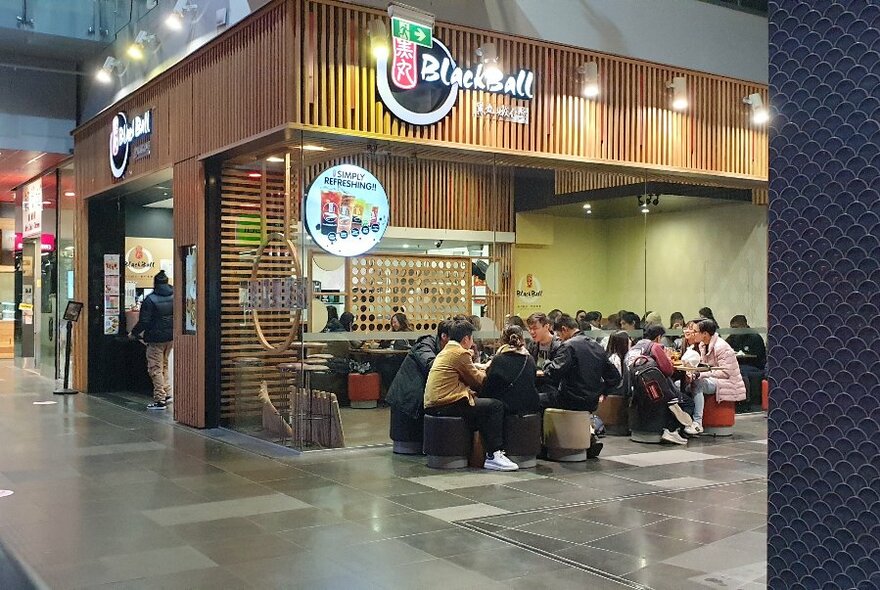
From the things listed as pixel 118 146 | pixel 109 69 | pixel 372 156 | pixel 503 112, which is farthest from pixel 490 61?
pixel 109 69

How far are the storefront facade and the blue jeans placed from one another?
2.24 m

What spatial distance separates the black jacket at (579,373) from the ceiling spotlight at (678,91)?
430 cm

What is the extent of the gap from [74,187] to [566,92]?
30.3ft

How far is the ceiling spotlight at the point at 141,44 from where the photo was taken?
1173 centimetres

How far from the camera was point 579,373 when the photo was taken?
330 inches

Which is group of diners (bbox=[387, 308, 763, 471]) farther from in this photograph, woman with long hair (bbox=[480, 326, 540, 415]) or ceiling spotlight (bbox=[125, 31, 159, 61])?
ceiling spotlight (bbox=[125, 31, 159, 61])

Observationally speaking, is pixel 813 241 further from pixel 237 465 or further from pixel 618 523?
pixel 237 465

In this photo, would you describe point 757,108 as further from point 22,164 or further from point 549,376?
point 22,164

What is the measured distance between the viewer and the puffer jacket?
400 inches

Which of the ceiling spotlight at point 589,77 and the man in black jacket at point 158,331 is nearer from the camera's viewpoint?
the ceiling spotlight at point 589,77

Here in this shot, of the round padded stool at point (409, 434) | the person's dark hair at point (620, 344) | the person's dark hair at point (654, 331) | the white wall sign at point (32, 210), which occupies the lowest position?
the round padded stool at point (409, 434)

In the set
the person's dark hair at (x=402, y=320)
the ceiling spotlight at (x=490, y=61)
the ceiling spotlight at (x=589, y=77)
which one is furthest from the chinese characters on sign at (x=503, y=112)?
the person's dark hair at (x=402, y=320)

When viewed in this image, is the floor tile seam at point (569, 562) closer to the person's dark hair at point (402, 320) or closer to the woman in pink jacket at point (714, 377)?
the person's dark hair at point (402, 320)

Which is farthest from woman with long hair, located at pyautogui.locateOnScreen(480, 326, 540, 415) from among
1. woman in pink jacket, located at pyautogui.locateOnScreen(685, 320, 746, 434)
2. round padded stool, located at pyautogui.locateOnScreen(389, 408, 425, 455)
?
woman in pink jacket, located at pyautogui.locateOnScreen(685, 320, 746, 434)
